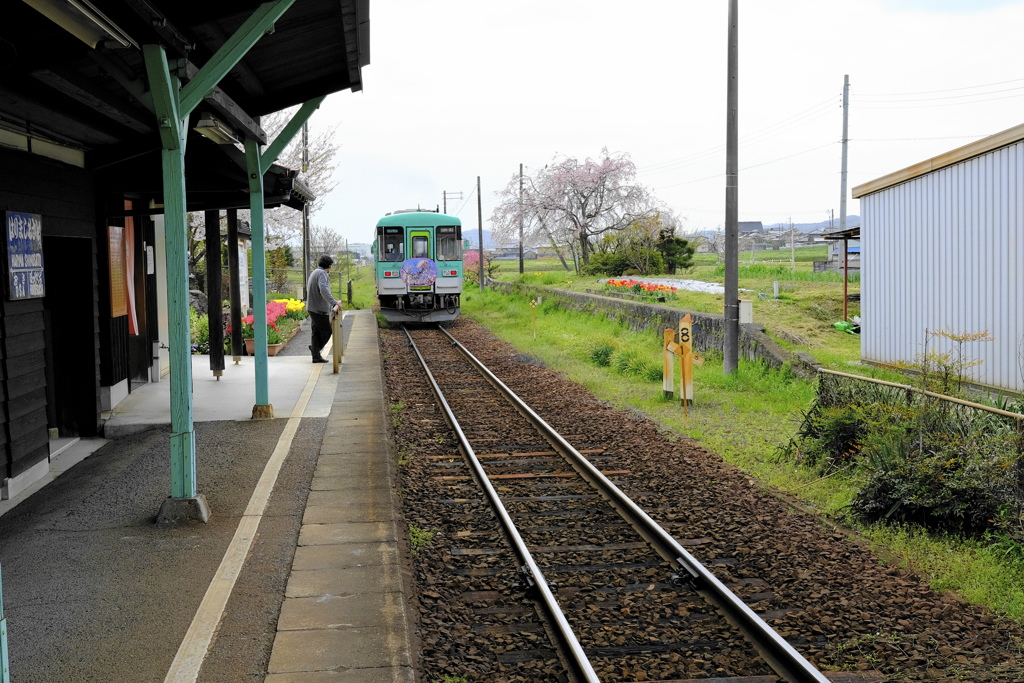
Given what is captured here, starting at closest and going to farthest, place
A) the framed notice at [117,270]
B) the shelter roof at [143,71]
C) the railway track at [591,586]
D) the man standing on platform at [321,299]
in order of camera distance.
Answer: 1. the railway track at [591,586]
2. the shelter roof at [143,71]
3. the framed notice at [117,270]
4. the man standing on platform at [321,299]

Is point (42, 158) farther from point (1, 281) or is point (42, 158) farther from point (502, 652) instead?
point (502, 652)

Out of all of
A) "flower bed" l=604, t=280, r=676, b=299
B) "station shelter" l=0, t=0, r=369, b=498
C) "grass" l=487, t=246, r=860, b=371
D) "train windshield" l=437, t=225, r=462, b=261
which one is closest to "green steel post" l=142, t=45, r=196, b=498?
"station shelter" l=0, t=0, r=369, b=498

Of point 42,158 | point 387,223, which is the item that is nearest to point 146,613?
point 42,158

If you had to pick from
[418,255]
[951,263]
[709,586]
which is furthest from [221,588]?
[418,255]

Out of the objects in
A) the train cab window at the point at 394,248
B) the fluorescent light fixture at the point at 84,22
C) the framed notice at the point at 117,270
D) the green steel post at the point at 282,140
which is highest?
the green steel post at the point at 282,140

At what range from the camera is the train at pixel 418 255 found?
23.2 m

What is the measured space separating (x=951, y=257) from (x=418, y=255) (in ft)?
47.7

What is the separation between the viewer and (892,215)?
12.3m

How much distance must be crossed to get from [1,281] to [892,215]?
414 inches

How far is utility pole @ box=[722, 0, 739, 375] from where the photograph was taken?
39.7 feet

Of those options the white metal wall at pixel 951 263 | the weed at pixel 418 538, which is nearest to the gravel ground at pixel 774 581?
the weed at pixel 418 538

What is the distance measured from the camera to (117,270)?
10.5 meters

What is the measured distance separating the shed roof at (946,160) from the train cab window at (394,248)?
40.3 feet

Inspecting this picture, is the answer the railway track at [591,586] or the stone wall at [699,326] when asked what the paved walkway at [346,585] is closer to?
the railway track at [591,586]
